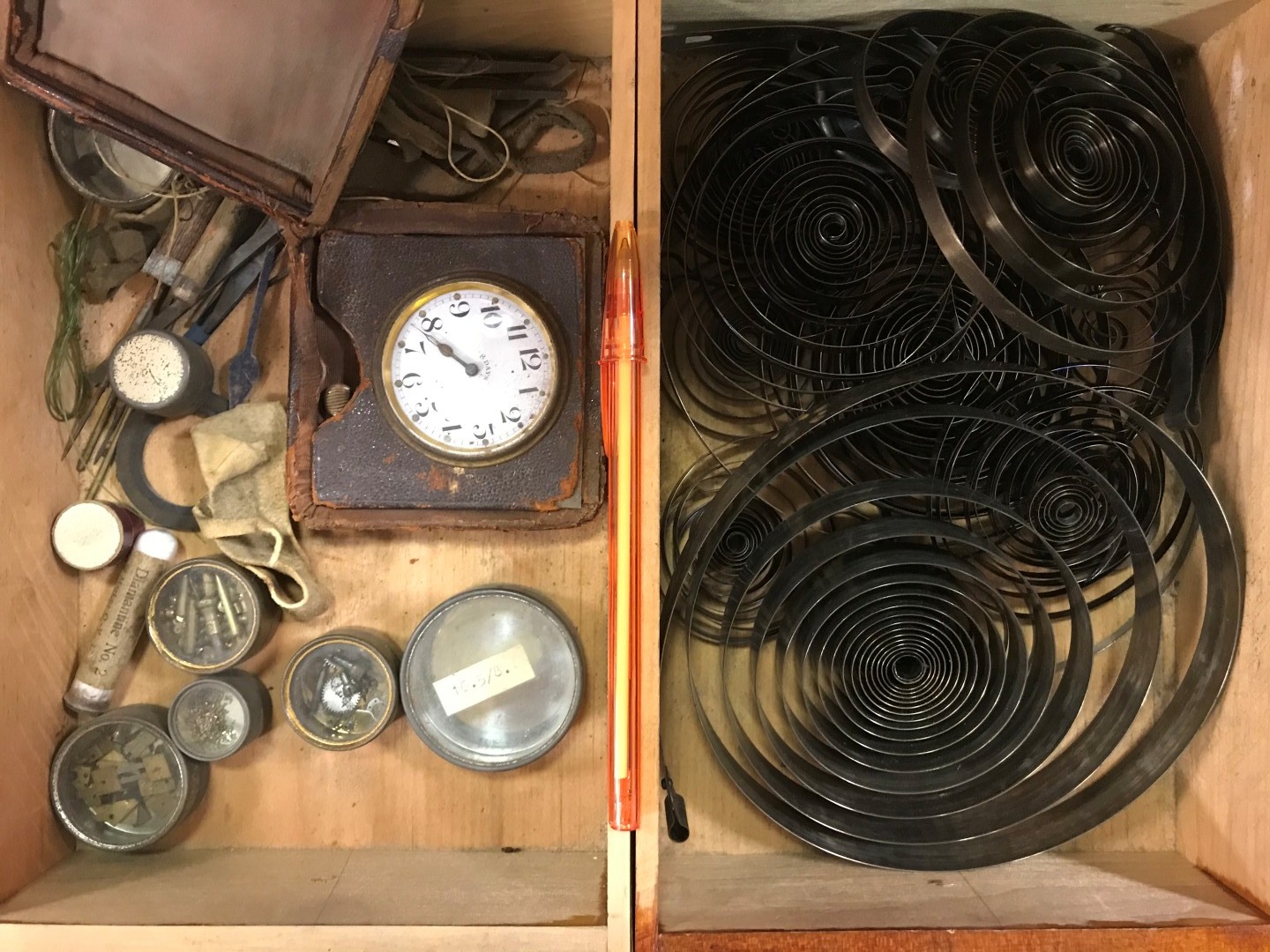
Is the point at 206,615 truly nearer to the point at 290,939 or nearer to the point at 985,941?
the point at 290,939

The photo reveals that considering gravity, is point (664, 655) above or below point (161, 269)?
below

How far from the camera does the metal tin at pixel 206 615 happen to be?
1.02 metres

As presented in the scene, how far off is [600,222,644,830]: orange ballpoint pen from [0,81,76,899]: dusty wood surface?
2.21 ft

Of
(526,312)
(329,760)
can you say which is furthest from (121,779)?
(526,312)

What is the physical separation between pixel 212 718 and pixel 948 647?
856mm

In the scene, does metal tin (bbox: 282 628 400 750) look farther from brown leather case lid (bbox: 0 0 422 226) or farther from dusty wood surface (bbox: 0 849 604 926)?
brown leather case lid (bbox: 0 0 422 226)

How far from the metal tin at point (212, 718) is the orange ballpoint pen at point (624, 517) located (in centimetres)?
47

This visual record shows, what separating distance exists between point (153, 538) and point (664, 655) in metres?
0.62

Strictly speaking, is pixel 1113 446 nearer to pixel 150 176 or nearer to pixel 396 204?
pixel 396 204

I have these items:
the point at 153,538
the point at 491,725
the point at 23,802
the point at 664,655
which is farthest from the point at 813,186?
the point at 23,802

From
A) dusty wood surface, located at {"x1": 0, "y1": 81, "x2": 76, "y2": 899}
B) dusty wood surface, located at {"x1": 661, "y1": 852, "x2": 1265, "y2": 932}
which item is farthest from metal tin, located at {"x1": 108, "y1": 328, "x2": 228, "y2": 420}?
dusty wood surface, located at {"x1": 661, "y1": 852, "x2": 1265, "y2": 932}

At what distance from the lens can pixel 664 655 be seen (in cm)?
105

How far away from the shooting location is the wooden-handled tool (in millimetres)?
1034

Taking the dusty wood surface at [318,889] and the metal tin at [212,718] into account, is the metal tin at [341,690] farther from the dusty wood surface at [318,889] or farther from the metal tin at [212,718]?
the dusty wood surface at [318,889]
